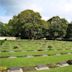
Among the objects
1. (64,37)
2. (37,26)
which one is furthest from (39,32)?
(64,37)

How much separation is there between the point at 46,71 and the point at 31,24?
5857 centimetres

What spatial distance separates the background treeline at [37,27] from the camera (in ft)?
228

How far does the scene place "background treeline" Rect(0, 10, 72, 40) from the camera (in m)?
69.6

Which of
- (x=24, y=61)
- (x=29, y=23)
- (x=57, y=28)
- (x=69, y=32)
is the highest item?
(x=29, y=23)

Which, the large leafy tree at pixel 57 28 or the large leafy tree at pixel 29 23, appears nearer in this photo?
the large leafy tree at pixel 29 23

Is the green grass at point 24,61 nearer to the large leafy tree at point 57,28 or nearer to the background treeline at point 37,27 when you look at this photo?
the background treeline at point 37,27

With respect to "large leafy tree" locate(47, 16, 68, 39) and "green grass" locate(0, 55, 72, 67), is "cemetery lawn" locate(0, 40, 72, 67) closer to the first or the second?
"green grass" locate(0, 55, 72, 67)

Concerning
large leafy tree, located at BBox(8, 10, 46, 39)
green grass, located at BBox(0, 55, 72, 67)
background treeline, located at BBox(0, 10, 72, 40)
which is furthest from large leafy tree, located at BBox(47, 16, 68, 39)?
green grass, located at BBox(0, 55, 72, 67)

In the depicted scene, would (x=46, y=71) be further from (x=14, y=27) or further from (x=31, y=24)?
(x=14, y=27)

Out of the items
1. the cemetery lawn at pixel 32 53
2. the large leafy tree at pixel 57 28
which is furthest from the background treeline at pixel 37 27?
the cemetery lawn at pixel 32 53

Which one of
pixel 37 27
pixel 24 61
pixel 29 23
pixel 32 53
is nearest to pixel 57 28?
pixel 37 27

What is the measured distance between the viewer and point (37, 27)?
69.3m

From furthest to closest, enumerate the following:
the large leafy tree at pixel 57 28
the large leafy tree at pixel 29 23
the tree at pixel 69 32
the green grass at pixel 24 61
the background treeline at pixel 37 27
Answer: the tree at pixel 69 32 → the large leafy tree at pixel 57 28 → the background treeline at pixel 37 27 → the large leafy tree at pixel 29 23 → the green grass at pixel 24 61

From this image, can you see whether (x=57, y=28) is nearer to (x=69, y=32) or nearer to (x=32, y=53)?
(x=69, y=32)
